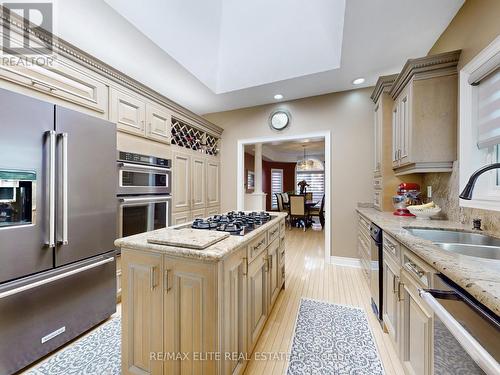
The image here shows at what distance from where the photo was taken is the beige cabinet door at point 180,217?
2901 millimetres

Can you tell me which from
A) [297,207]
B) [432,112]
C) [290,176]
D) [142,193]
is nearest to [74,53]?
[142,193]

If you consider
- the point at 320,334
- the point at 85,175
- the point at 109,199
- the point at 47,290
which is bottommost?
the point at 320,334

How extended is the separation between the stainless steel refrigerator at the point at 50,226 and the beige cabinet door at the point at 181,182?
3.52 ft

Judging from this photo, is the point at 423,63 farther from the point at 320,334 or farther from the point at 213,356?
the point at 213,356

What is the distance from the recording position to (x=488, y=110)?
5.12 feet

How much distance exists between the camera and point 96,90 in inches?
77.4

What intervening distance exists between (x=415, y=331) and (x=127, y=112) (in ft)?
9.79

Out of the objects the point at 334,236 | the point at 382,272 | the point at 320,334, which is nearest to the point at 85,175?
the point at 320,334

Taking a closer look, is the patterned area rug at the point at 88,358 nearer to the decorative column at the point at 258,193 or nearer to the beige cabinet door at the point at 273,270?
the beige cabinet door at the point at 273,270

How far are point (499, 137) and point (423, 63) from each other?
974mm

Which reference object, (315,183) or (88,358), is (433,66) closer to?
(88,358)

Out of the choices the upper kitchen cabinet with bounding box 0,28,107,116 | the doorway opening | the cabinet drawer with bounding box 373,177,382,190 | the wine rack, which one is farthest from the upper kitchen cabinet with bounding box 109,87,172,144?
the cabinet drawer with bounding box 373,177,382,190

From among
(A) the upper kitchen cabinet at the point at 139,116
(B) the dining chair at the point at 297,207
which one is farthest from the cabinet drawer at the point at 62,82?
(B) the dining chair at the point at 297,207

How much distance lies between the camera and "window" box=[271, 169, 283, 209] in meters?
9.26
